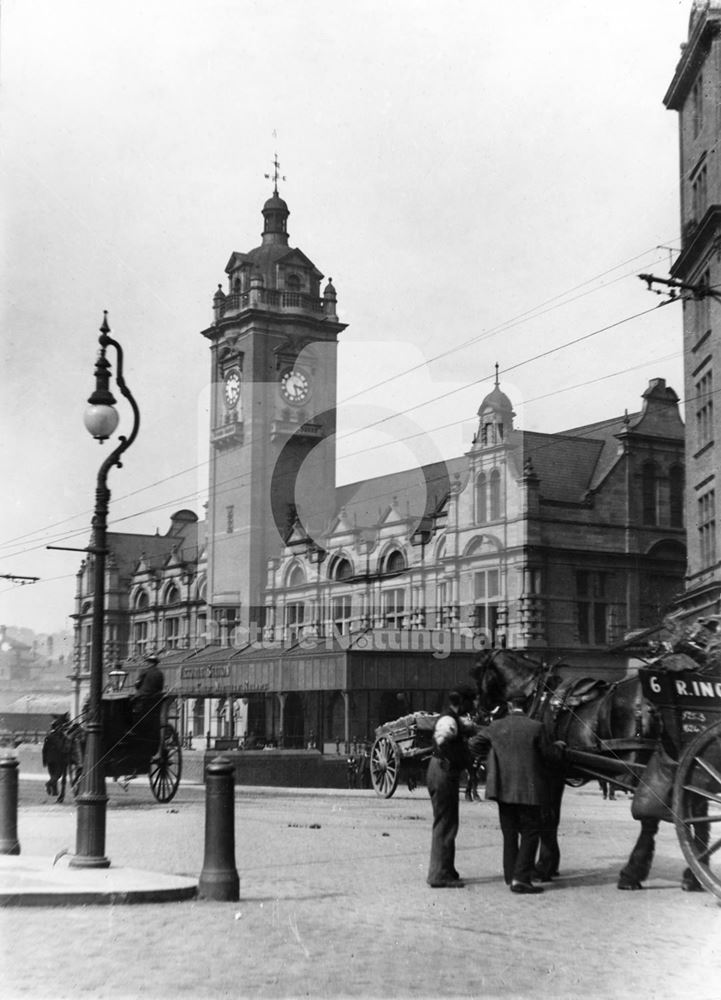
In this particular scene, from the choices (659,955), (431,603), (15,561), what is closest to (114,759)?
(659,955)

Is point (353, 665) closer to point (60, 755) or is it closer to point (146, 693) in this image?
point (60, 755)

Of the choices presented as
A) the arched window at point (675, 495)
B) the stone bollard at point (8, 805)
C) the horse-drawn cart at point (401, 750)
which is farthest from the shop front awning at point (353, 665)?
the stone bollard at point (8, 805)

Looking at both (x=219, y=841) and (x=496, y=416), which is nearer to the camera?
(x=219, y=841)

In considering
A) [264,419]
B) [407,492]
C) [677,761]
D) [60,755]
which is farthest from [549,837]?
[264,419]

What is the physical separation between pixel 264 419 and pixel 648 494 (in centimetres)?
2350

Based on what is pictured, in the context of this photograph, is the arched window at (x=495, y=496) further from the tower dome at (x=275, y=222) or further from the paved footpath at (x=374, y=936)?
the paved footpath at (x=374, y=936)

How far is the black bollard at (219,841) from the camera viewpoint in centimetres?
942

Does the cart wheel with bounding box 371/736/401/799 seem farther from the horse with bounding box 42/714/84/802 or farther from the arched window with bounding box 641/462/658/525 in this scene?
the arched window with bounding box 641/462/658/525

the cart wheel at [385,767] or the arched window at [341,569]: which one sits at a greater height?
the arched window at [341,569]

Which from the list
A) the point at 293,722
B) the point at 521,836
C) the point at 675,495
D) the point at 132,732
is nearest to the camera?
the point at 521,836

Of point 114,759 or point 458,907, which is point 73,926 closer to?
point 458,907

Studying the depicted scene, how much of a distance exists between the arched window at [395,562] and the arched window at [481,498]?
5.20 m

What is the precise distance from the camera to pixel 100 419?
1179cm

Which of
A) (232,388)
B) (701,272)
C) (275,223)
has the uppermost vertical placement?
(275,223)
